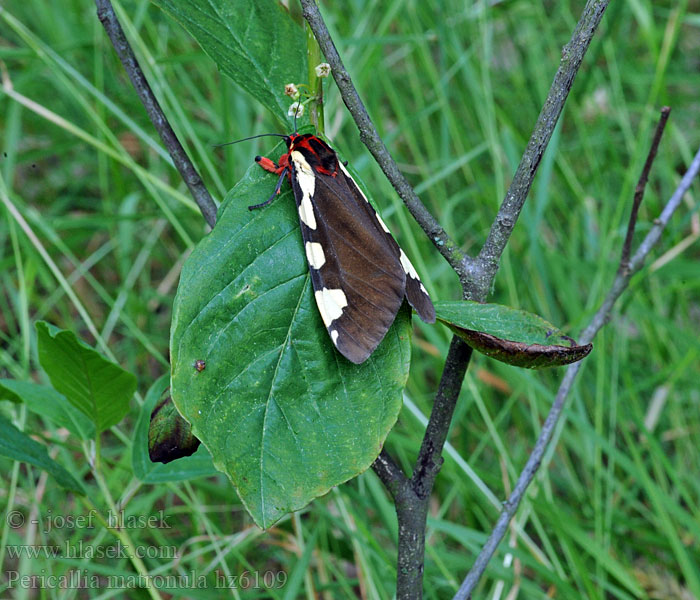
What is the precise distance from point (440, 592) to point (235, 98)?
167 cm

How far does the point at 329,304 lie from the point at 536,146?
0.97ft

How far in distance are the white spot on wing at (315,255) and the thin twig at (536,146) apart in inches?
7.7

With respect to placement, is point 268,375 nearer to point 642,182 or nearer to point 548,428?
point 548,428

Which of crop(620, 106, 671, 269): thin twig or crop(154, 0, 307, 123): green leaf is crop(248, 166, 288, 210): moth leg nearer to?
crop(154, 0, 307, 123): green leaf

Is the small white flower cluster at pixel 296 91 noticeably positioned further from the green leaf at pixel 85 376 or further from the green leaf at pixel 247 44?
the green leaf at pixel 85 376

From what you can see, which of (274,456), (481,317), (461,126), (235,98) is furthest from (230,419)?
(461,126)

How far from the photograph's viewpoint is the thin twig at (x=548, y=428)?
3.18 ft

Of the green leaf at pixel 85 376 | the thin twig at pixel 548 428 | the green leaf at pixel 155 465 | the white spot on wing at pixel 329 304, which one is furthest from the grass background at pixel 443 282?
the white spot on wing at pixel 329 304

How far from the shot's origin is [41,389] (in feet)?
3.53

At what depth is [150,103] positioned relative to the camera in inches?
34.8

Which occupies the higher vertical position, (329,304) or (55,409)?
(329,304)

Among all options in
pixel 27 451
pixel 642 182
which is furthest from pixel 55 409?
pixel 642 182

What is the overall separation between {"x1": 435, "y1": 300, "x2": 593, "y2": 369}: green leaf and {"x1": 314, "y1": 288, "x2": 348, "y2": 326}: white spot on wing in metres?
0.10

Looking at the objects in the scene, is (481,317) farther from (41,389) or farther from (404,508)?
(41,389)
